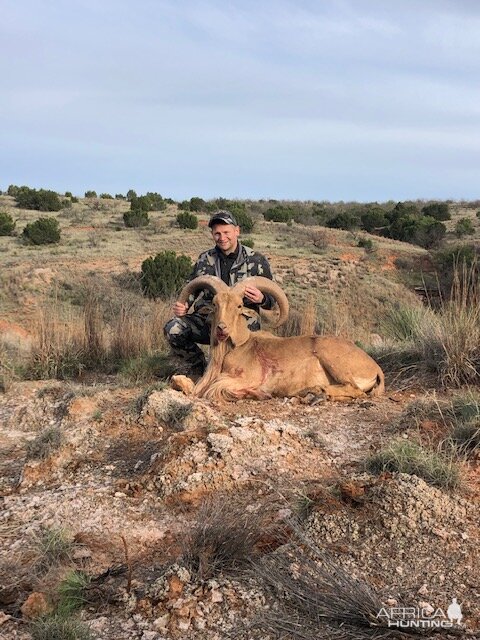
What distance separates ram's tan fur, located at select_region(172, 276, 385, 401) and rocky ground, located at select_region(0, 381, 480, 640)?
0.28 meters

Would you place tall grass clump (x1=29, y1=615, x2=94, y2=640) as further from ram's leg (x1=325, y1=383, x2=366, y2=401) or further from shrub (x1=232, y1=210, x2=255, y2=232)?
shrub (x1=232, y1=210, x2=255, y2=232)

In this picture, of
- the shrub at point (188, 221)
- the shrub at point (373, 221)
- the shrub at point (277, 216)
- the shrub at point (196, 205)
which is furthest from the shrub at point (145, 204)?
the shrub at point (373, 221)

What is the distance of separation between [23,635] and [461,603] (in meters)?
2.01

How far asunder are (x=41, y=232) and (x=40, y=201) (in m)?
11.3

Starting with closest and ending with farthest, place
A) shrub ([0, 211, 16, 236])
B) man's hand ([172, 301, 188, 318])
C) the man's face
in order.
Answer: man's hand ([172, 301, 188, 318])
the man's face
shrub ([0, 211, 16, 236])

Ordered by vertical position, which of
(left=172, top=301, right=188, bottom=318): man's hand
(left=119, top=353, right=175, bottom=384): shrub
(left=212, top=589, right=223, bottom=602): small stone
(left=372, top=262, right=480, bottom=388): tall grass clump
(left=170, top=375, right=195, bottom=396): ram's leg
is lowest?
(left=119, top=353, right=175, bottom=384): shrub

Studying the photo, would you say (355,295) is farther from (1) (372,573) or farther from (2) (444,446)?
(1) (372,573)

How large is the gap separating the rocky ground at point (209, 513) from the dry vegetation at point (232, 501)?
0.01 metres

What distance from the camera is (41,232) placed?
2614cm

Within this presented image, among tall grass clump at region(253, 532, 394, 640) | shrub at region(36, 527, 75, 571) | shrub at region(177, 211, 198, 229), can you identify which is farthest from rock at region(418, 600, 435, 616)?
shrub at region(177, 211, 198, 229)

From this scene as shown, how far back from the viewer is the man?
720 cm

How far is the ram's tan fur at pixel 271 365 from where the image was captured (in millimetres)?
6254

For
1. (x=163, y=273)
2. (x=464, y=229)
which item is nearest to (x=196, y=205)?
(x=464, y=229)

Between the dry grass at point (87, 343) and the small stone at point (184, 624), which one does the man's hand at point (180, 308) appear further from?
the small stone at point (184, 624)
